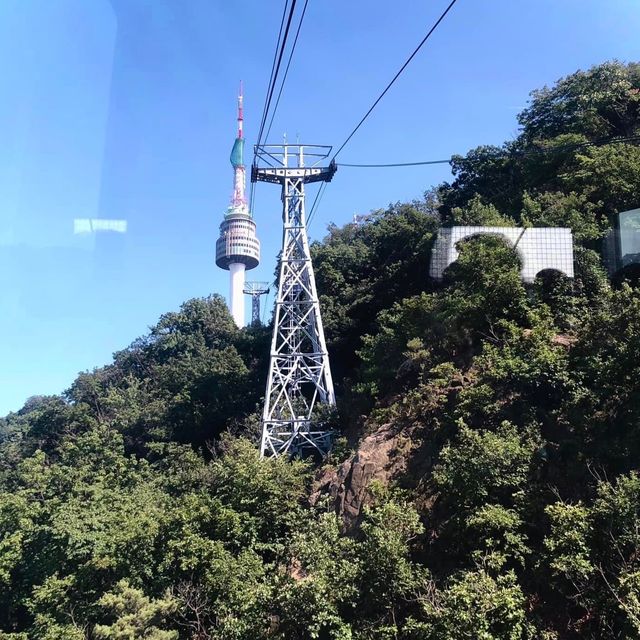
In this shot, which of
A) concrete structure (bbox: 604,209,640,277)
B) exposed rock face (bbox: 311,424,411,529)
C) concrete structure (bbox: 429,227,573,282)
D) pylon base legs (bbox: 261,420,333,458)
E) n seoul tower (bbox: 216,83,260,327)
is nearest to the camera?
exposed rock face (bbox: 311,424,411,529)

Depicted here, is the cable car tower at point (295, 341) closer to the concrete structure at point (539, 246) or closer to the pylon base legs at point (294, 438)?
the pylon base legs at point (294, 438)

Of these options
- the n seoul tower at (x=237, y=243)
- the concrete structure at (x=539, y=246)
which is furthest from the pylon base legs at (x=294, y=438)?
the n seoul tower at (x=237, y=243)

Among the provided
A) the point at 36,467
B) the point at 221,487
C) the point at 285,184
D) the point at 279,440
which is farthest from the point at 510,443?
the point at 36,467

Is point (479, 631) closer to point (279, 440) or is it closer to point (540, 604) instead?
point (540, 604)

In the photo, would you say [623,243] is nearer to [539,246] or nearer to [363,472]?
[539,246]

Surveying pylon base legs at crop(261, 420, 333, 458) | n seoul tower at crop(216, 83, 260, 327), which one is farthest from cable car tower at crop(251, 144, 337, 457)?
n seoul tower at crop(216, 83, 260, 327)

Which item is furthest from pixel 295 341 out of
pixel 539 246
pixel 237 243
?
pixel 237 243

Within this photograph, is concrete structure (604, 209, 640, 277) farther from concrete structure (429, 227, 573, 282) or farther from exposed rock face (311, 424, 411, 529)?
exposed rock face (311, 424, 411, 529)
